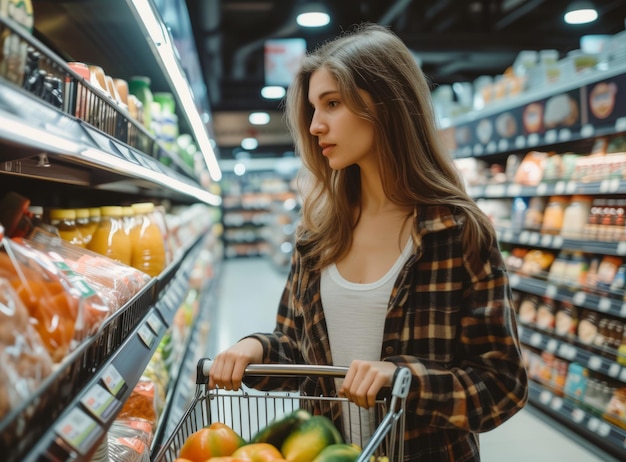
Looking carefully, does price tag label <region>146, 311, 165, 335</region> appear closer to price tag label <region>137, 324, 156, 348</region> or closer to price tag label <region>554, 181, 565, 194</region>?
price tag label <region>137, 324, 156, 348</region>

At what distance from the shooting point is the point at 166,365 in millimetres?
2420

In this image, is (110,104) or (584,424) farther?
(584,424)

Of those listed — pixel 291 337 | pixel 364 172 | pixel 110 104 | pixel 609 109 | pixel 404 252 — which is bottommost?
pixel 291 337

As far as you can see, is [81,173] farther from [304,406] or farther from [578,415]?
[578,415]

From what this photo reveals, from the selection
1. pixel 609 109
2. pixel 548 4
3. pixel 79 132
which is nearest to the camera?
pixel 79 132

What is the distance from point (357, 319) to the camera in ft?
4.54

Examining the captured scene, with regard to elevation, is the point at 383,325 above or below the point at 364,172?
below

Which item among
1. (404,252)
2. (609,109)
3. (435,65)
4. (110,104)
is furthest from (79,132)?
(435,65)

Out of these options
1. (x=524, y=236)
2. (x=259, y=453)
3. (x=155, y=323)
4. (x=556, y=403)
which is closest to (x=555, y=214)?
(x=524, y=236)

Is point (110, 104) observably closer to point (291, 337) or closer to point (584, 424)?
point (291, 337)

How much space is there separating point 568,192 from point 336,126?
2.60m

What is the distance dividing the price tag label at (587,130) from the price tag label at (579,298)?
969 millimetres

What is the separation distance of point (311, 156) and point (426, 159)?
37cm

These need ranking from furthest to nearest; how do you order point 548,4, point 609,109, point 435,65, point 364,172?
point 435,65, point 548,4, point 609,109, point 364,172
